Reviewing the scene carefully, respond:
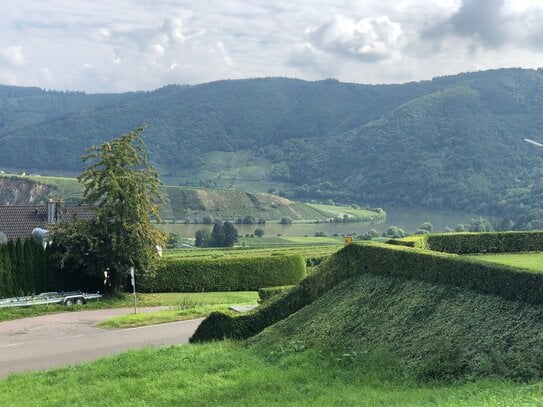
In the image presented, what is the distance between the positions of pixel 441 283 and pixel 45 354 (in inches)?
512

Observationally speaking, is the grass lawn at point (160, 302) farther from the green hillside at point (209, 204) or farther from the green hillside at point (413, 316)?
the green hillside at point (209, 204)

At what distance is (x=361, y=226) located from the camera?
6467 inches

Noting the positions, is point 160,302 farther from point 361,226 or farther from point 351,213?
→ point 351,213

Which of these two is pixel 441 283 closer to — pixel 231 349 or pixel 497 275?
pixel 497 275

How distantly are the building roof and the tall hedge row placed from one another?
13.1 metres

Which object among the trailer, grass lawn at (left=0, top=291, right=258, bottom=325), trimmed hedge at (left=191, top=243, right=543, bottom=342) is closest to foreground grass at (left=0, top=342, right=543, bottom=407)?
trimmed hedge at (left=191, top=243, right=543, bottom=342)

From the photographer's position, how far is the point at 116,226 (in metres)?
31.0

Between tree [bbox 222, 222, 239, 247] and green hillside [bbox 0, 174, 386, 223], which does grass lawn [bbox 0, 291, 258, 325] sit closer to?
tree [bbox 222, 222, 239, 247]

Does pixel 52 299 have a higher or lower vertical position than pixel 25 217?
lower

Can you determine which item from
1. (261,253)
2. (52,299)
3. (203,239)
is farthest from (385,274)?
(203,239)

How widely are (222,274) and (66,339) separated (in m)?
16.1

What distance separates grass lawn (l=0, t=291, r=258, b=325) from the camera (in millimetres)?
27531

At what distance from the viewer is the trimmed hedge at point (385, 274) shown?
43.2 feet

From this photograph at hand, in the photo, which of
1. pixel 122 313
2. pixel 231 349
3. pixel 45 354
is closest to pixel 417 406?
pixel 231 349
